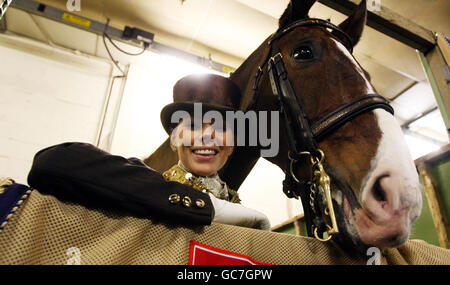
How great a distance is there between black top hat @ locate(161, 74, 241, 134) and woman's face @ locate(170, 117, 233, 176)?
116 mm

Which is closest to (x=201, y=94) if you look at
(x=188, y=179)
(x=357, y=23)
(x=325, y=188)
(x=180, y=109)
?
(x=180, y=109)

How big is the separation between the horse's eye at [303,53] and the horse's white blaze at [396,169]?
0.38 meters

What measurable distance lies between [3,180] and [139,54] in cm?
272

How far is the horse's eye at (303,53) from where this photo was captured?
880 millimetres

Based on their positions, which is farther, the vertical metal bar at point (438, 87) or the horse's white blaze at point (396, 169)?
the vertical metal bar at point (438, 87)

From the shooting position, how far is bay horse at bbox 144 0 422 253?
501mm

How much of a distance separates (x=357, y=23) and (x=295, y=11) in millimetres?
345

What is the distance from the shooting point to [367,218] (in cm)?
51

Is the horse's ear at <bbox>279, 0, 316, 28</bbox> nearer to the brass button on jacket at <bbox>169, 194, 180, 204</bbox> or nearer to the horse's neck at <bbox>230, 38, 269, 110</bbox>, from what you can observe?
the horse's neck at <bbox>230, 38, 269, 110</bbox>

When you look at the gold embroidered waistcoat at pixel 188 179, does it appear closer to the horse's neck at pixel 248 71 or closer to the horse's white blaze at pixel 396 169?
the horse's neck at pixel 248 71

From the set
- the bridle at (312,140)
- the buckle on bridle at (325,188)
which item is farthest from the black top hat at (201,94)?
the buckle on bridle at (325,188)

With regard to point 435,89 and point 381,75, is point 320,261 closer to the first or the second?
point 435,89
